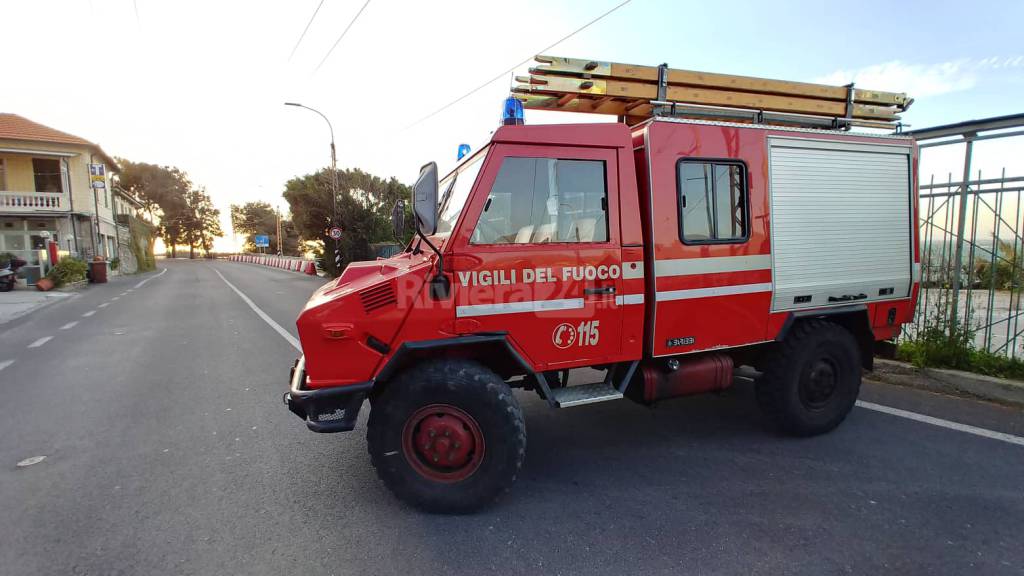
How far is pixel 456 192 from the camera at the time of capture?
10.8 ft

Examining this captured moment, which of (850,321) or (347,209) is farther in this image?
(347,209)

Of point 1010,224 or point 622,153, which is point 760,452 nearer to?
point 622,153

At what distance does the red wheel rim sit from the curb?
490 centimetres

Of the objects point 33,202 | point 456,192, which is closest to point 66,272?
point 33,202

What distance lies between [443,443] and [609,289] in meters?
1.41

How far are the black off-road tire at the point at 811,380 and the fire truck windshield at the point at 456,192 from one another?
269cm

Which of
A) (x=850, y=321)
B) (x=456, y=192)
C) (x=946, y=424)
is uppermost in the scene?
(x=456, y=192)

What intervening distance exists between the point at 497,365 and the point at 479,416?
1.83 ft

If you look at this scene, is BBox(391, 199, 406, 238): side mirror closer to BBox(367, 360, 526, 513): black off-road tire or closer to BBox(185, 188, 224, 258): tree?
BBox(367, 360, 526, 513): black off-road tire

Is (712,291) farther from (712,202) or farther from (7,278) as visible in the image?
(7,278)

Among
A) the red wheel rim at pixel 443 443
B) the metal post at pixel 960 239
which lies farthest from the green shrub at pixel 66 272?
the metal post at pixel 960 239

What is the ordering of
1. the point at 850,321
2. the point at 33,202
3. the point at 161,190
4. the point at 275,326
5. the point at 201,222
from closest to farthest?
the point at 850,321 → the point at 275,326 → the point at 33,202 → the point at 161,190 → the point at 201,222

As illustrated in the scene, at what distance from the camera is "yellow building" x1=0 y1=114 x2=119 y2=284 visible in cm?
2509

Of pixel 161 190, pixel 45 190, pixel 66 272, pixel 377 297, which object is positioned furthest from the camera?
pixel 161 190
